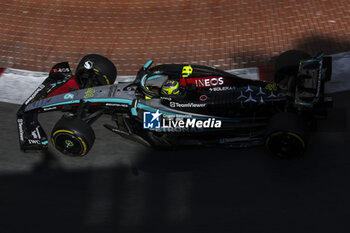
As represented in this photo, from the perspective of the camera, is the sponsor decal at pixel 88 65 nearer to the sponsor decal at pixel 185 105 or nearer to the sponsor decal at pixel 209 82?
the sponsor decal at pixel 185 105

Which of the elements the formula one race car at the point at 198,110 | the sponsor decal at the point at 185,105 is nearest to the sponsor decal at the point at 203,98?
the formula one race car at the point at 198,110

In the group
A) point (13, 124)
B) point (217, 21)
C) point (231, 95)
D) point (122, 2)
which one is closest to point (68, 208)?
Result: point (13, 124)

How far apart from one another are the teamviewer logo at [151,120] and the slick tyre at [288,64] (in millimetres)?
1993

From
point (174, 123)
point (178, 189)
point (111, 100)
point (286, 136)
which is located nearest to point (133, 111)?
point (111, 100)

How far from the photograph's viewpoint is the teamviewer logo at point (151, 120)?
5.92 meters

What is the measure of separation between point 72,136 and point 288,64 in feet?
10.9

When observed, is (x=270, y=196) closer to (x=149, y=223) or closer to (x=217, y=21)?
(x=149, y=223)

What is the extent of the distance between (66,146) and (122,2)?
220 inches

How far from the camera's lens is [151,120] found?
19.5 feet

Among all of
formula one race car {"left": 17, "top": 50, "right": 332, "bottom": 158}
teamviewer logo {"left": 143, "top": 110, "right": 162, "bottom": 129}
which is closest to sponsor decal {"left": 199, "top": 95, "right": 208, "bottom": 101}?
formula one race car {"left": 17, "top": 50, "right": 332, "bottom": 158}

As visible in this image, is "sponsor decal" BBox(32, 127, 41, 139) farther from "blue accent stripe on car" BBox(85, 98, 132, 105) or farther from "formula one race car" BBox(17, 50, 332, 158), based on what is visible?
"blue accent stripe on car" BBox(85, 98, 132, 105)

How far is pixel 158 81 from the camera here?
22.8ft

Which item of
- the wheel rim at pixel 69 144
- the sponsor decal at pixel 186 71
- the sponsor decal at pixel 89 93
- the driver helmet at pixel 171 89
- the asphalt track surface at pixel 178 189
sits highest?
the sponsor decal at pixel 186 71

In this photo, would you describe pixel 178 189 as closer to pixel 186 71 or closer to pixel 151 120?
pixel 151 120
